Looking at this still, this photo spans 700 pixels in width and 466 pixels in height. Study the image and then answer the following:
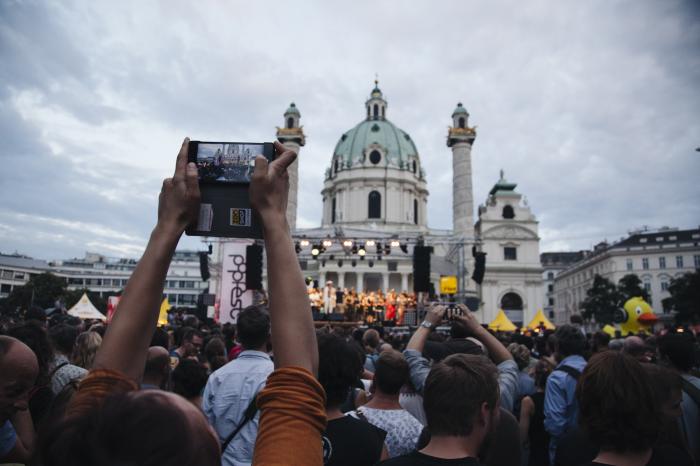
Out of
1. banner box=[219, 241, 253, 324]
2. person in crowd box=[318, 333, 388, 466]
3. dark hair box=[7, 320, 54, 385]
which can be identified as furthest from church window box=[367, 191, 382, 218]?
person in crowd box=[318, 333, 388, 466]

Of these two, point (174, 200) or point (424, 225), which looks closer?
point (174, 200)

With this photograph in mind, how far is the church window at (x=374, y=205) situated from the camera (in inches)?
2539

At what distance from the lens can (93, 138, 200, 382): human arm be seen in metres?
1.44

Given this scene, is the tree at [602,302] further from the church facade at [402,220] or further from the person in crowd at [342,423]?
the person in crowd at [342,423]

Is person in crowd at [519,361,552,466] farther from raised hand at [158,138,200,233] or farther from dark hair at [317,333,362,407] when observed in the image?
raised hand at [158,138,200,233]

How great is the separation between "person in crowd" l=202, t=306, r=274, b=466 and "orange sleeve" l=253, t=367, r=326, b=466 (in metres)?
2.16

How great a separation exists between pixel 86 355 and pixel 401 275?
2091 inches

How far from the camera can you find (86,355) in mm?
4418

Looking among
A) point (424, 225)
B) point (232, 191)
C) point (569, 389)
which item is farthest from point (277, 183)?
point (424, 225)

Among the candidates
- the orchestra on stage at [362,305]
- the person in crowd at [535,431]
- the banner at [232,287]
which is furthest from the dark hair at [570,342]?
the orchestra on stage at [362,305]

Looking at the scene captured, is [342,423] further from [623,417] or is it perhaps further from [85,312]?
[85,312]

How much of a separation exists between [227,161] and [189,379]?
291cm

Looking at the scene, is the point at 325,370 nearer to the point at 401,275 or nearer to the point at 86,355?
the point at 86,355

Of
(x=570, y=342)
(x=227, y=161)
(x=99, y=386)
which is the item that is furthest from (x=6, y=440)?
(x=570, y=342)
